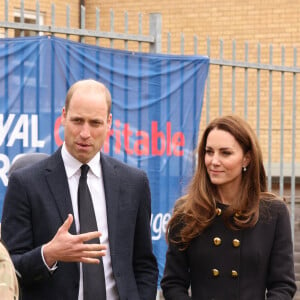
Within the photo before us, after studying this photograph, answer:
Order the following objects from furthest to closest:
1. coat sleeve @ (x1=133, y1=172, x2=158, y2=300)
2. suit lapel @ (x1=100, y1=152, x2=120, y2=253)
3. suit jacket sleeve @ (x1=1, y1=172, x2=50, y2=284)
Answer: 1. coat sleeve @ (x1=133, y1=172, x2=158, y2=300)
2. suit lapel @ (x1=100, y1=152, x2=120, y2=253)
3. suit jacket sleeve @ (x1=1, y1=172, x2=50, y2=284)

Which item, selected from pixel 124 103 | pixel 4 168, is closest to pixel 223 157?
pixel 4 168

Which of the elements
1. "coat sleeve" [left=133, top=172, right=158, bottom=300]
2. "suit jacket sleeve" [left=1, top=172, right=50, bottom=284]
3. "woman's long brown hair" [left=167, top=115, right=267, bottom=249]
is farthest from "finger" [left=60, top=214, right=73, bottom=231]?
"woman's long brown hair" [left=167, top=115, right=267, bottom=249]

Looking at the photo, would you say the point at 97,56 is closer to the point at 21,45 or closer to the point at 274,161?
the point at 21,45

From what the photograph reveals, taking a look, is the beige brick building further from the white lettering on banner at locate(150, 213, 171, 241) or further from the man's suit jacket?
the man's suit jacket

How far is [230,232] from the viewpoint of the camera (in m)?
3.54

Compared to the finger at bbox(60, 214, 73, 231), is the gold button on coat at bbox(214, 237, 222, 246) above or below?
below

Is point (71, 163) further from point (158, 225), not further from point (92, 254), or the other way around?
point (158, 225)

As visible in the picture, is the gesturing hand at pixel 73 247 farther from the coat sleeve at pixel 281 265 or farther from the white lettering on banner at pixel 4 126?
the white lettering on banner at pixel 4 126

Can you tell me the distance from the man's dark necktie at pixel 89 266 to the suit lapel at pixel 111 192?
0.07 meters

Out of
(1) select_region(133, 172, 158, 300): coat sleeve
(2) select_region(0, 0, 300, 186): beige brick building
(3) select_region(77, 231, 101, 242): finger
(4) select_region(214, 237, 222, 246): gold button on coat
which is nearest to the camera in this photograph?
(3) select_region(77, 231, 101, 242): finger

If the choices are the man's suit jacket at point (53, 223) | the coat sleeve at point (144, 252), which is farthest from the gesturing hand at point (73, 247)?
the coat sleeve at point (144, 252)

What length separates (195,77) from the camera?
261 inches

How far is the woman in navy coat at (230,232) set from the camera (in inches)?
137

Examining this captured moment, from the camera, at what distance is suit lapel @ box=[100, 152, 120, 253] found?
3.26 meters
